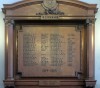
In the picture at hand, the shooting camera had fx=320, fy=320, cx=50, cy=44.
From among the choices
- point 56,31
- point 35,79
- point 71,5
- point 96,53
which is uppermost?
point 71,5

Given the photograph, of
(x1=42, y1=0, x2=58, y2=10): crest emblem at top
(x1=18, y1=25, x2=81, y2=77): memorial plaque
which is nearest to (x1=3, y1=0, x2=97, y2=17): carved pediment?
(x1=42, y1=0, x2=58, y2=10): crest emblem at top

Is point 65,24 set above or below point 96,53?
above

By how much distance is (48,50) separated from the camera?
504 centimetres

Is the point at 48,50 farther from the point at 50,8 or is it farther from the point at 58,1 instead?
the point at 58,1

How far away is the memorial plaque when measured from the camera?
5000mm

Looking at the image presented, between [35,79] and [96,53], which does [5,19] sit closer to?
[35,79]

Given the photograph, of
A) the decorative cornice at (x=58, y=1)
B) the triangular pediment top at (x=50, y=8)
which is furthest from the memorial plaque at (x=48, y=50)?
the decorative cornice at (x=58, y=1)

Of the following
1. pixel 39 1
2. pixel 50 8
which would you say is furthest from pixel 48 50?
pixel 39 1

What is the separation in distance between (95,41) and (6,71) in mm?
1454

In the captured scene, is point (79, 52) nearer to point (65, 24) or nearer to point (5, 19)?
point (65, 24)

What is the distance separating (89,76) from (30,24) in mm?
1228

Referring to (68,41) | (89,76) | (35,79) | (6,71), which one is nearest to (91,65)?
(89,76)

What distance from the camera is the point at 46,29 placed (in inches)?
199

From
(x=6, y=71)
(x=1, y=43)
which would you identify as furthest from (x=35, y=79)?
(x=1, y=43)
